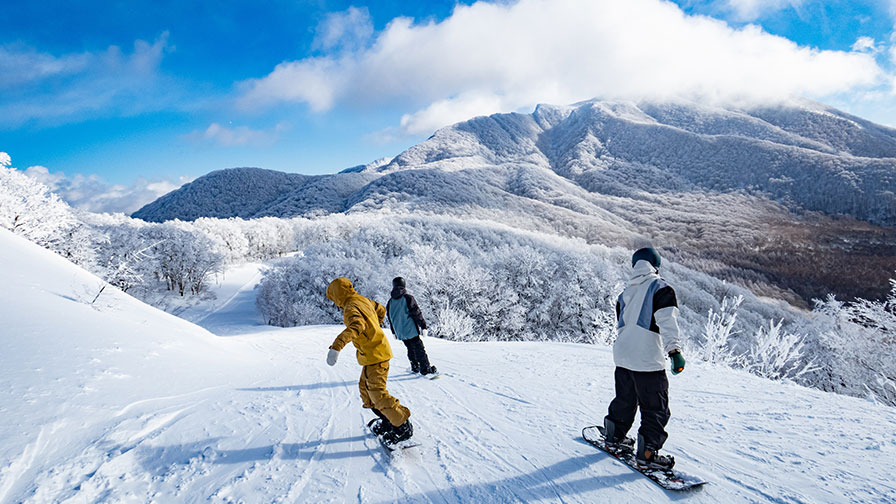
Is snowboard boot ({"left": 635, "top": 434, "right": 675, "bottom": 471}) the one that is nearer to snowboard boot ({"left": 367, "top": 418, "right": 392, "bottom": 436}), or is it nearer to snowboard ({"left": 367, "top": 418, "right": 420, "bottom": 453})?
snowboard ({"left": 367, "top": 418, "right": 420, "bottom": 453})

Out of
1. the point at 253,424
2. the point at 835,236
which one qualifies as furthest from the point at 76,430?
the point at 835,236

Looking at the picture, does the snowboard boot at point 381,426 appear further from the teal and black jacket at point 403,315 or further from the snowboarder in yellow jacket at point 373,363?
the teal and black jacket at point 403,315

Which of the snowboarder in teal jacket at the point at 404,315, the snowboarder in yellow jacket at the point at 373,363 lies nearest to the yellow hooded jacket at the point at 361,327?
the snowboarder in yellow jacket at the point at 373,363

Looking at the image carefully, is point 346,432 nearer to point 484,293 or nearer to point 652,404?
point 652,404

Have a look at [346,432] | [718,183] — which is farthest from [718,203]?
[346,432]

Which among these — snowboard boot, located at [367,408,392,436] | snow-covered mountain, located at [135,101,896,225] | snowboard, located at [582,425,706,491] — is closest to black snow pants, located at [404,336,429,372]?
snowboard boot, located at [367,408,392,436]

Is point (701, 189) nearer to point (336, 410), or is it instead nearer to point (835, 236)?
point (835, 236)

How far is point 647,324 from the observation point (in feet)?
10.6

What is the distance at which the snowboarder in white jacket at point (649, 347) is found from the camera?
3137 millimetres

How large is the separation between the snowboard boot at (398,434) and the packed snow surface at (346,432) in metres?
0.17

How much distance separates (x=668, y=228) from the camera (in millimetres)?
126500

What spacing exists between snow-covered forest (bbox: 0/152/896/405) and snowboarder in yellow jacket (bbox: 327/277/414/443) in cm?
882

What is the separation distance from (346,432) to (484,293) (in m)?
24.6

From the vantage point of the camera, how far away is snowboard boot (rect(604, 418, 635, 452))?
3545mm
